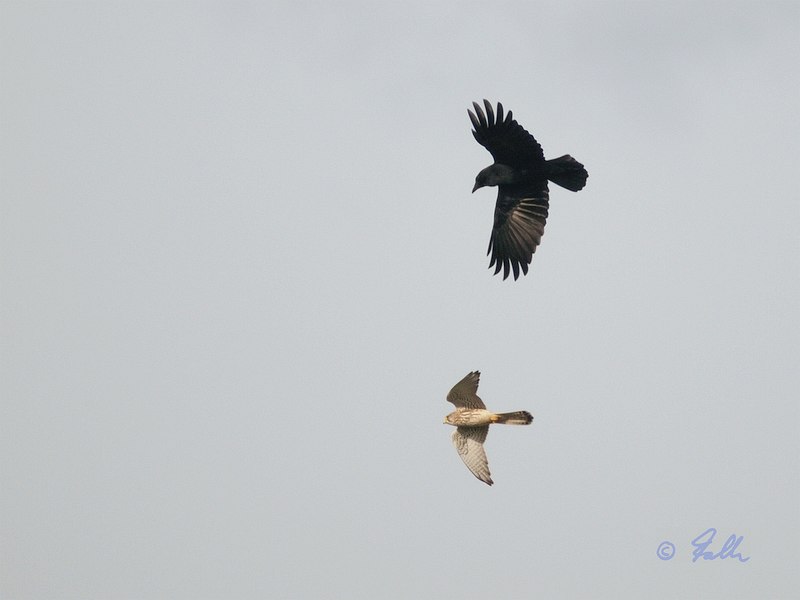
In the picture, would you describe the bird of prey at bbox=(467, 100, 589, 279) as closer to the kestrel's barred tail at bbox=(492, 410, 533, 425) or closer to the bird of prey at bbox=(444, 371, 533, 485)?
the bird of prey at bbox=(444, 371, 533, 485)

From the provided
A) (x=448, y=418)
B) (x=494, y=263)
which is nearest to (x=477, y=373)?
(x=448, y=418)

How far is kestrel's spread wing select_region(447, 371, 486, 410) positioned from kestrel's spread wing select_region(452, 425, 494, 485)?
514 mm

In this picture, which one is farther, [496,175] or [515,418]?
[496,175]

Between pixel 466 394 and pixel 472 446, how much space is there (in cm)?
106

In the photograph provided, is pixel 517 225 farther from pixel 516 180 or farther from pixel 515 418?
pixel 515 418

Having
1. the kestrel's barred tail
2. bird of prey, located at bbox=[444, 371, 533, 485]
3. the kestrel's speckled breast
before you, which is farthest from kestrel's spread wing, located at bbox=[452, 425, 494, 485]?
the kestrel's barred tail

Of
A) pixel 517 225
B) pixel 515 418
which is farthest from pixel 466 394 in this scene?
pixel 517 225

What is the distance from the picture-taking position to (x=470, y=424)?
2697cm

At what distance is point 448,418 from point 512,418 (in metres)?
1.74

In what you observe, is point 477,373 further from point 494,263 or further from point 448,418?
point 494,263

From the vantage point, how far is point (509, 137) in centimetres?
2861

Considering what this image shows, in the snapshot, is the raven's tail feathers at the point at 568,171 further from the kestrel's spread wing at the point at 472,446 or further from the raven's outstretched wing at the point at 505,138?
the kestrel's spread wing at the point at 472,446

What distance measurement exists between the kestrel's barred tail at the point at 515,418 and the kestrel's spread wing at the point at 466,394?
3.49 feet

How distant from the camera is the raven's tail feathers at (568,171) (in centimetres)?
2892
